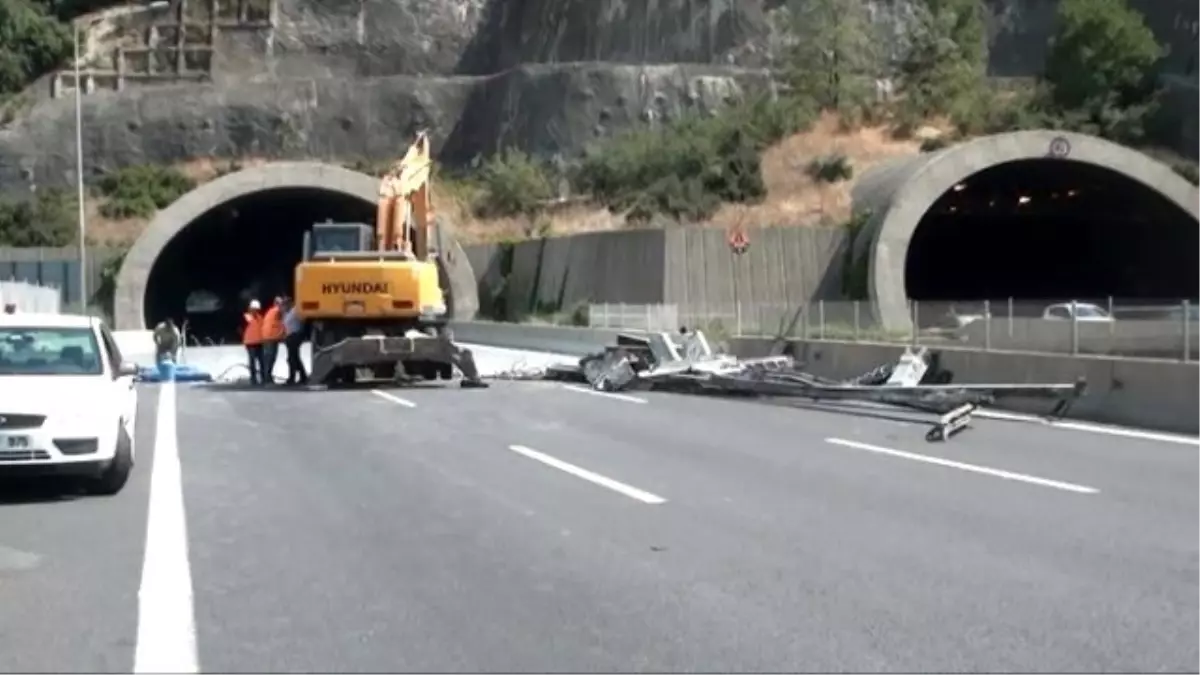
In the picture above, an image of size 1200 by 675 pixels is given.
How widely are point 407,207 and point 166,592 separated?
23.3m

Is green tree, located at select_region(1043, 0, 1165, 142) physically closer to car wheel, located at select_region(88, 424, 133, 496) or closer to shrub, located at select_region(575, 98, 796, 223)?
shrub, located at select_region(575, 98, 796, 223)

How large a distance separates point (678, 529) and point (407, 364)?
18579mm

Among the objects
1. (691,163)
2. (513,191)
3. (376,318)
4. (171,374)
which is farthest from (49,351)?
(513,191)

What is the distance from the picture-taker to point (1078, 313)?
28031 mm

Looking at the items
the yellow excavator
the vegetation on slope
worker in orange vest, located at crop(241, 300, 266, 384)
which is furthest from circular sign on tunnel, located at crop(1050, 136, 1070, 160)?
worker in orange vest, located at crop(241, 300, 266, 384)

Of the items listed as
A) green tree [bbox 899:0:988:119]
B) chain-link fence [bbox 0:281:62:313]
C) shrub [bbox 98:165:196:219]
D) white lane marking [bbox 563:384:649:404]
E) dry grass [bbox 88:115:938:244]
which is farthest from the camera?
shrub [bbox 98:165:196:219]

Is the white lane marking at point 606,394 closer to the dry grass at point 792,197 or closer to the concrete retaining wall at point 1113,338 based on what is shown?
the concrete retaining wall at point 1113,338

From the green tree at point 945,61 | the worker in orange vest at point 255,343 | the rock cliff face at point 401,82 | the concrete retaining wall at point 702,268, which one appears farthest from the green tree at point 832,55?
the worker in orange vest at point 255,343

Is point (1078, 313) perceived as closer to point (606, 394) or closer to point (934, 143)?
point (606, 394)

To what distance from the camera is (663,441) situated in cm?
1875

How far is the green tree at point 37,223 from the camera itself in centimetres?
7481

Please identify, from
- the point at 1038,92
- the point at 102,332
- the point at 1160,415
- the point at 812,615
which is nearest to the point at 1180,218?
the point at 1038,92

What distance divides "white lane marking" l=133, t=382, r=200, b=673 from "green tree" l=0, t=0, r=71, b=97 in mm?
86888

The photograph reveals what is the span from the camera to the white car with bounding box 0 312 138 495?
44.1 feet
